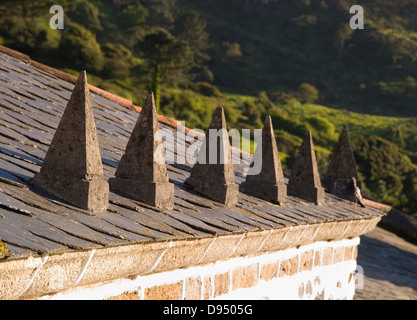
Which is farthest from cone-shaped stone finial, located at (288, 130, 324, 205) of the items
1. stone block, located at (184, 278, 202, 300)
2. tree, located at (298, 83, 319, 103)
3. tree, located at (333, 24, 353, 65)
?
tree, located at (333, 24, 353, 65)

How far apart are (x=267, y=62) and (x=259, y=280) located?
233 feet

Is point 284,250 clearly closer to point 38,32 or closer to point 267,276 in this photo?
point 267,276

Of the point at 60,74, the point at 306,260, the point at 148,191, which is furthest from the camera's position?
the point at 60,74

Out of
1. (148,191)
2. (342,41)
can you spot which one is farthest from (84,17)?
(148,191)

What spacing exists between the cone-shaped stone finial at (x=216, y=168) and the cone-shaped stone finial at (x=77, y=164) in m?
1.54

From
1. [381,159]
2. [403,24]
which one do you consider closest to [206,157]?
[381,159]

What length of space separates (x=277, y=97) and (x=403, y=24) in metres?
21.0

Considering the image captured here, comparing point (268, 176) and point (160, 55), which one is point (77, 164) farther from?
point (160, 55)

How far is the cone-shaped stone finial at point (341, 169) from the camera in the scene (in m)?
8.58

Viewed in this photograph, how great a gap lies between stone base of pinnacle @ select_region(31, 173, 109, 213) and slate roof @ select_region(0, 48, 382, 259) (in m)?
0.06

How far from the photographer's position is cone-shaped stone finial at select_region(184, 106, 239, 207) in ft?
17.5

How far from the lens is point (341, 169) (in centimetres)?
864

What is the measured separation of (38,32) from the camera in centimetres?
4181

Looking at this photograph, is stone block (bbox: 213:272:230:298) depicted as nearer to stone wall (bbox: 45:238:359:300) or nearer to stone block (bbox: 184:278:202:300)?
stone wall (bbox: 45:238:359:300)
